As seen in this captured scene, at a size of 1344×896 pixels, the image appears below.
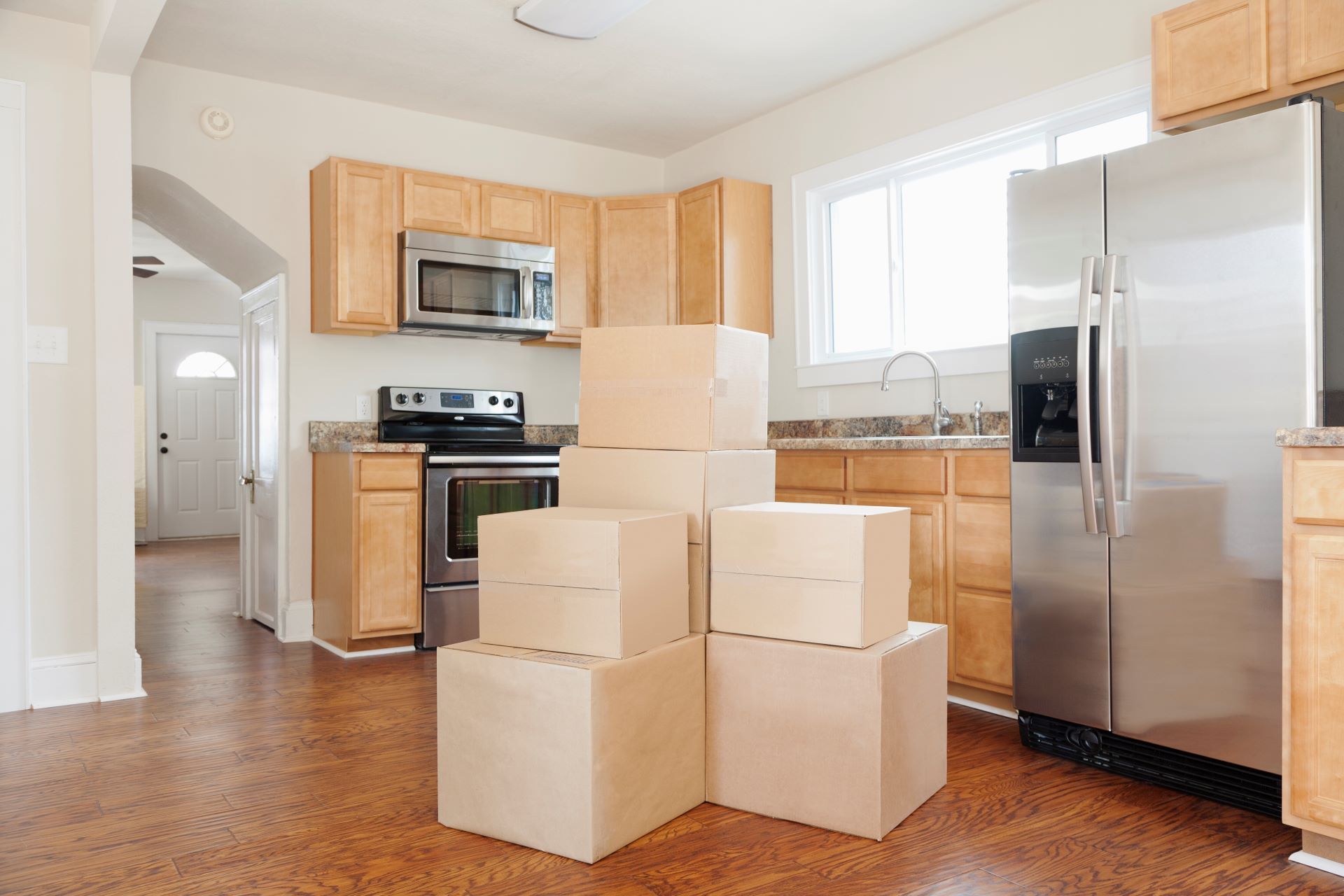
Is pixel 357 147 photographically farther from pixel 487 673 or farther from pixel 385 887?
pixel 385 887

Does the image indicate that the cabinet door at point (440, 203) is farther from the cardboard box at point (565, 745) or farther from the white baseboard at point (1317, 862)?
the white baseboard at point (1317, 862)

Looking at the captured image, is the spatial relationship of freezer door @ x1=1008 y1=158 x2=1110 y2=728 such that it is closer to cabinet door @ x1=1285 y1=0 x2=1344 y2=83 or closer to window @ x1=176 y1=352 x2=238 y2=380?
cabinet door @ x1=1285 y1=0 x2=1344 y2=83

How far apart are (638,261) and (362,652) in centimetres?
223

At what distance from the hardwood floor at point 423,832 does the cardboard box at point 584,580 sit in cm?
43

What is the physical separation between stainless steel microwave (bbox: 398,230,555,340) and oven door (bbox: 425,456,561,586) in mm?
674

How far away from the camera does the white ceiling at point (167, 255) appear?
22.7ft

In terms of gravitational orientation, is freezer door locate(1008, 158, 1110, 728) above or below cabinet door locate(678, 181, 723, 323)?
below

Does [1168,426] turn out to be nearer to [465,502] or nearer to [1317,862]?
[1317,862]

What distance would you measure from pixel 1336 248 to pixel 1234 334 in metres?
0.30

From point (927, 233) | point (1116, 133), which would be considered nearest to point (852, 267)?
A: point (927, 233)

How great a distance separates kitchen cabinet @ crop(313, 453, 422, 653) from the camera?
12.7 feet

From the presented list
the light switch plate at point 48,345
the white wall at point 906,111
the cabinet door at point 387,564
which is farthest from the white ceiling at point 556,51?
the cabinet door at point 387,564

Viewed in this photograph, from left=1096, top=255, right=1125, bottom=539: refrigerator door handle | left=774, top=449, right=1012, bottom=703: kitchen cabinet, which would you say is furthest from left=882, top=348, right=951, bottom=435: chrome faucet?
left=1096, top=255, right=1125, bottom=539: refrigerator door handle

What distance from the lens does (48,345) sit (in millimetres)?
3193
